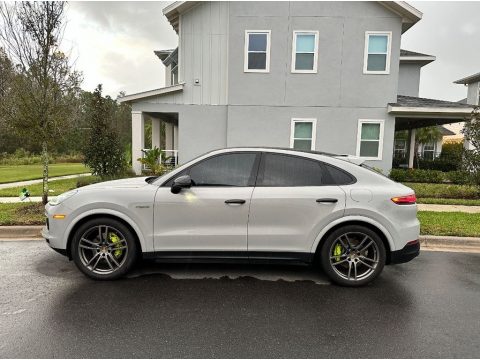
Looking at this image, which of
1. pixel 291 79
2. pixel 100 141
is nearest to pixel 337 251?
pixel 100 141

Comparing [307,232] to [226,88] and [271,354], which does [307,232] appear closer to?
[271,354]

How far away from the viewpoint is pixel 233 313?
3.39 meters

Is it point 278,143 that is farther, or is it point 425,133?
point 425,133

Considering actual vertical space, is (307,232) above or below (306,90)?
below

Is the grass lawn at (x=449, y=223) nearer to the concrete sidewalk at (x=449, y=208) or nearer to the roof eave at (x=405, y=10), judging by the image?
the concrete sidewalk at (x=449, y=208)

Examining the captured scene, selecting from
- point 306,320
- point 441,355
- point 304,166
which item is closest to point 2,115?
point 304,166

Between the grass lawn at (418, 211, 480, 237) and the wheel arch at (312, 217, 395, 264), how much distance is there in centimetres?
277

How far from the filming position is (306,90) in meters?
13.0

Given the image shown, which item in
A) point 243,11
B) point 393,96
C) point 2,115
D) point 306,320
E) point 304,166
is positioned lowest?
point 306,320

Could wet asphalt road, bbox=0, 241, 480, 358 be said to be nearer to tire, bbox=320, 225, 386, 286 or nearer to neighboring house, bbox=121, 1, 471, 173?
tire, bbox=320, 225, 386, 286

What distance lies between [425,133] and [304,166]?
2612cm

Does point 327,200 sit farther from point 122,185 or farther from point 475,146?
point 475,146

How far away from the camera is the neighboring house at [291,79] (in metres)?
12.6

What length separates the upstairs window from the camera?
41.9ft
